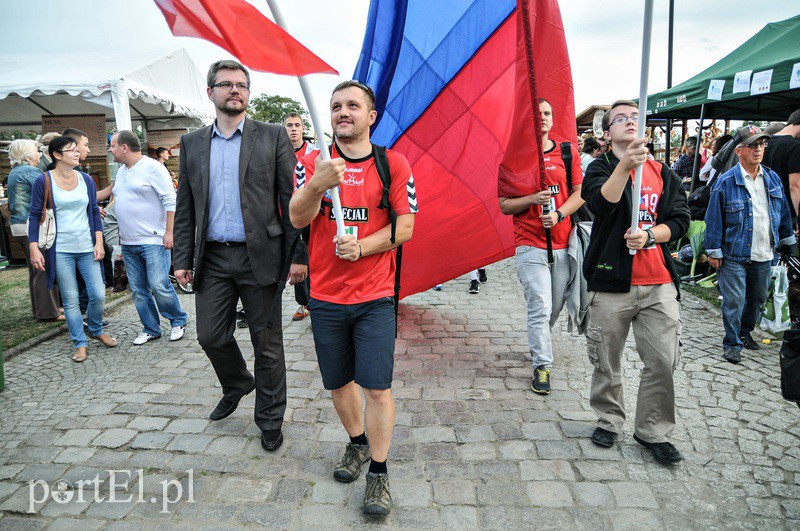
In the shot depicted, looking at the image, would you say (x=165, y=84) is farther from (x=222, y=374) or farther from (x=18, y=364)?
(x=222, y=374)

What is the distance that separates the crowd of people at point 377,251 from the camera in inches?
112

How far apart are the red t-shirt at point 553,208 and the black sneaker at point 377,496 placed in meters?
2.42

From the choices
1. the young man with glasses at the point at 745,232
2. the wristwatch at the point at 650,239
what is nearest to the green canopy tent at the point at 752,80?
the young man with glasses at the point at 745,232

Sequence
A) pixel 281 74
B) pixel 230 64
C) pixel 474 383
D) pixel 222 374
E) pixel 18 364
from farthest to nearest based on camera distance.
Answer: pixel 18 364
pixel 474 383
pixel 222 374
pixel 230 64
pixel 281 74

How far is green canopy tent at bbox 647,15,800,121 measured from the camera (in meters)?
8.16

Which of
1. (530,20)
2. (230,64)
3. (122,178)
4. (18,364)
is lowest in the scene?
(18,364)

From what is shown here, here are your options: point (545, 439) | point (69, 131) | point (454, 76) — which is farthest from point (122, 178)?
point (545, 439)

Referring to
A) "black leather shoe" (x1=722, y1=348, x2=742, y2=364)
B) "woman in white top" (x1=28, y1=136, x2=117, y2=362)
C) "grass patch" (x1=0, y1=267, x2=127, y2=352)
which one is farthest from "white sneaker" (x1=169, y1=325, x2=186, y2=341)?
"black leather shoe" (x1=722, y1=348, x2=742, y2=364)

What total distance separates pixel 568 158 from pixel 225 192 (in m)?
2.73

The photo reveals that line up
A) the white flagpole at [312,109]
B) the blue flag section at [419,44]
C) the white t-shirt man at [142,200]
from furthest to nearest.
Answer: the white t-shirt man at [142,200], the blue flag section at [419,44], the white flagpole at [312,109]

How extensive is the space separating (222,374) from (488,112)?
3.32 meters

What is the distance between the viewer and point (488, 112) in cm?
506

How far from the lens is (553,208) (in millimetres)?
4422

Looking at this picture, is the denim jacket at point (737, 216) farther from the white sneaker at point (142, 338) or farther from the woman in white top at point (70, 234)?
the woman in white top at point (70, 234)
